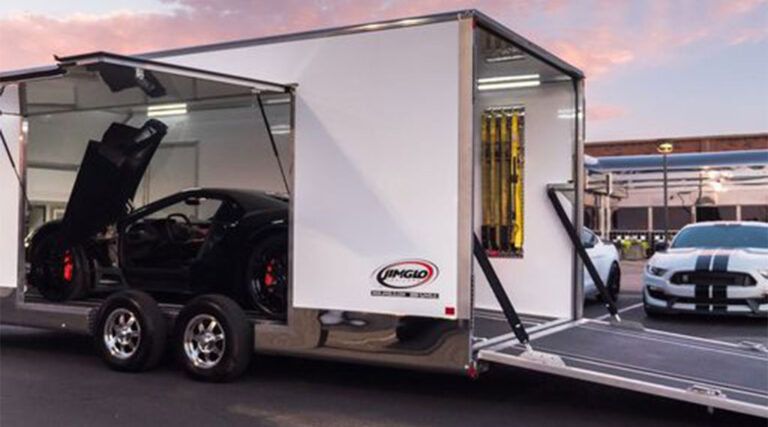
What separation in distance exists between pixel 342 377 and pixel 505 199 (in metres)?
2.42

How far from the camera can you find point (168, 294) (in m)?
7.99

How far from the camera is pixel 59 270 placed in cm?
834

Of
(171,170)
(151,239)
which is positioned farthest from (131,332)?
(171,170)

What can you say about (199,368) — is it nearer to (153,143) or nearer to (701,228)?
(153,143)

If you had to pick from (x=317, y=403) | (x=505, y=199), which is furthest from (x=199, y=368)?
(x=505, y=199)

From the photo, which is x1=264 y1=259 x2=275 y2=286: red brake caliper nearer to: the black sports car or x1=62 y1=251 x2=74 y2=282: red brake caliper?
the black sports car

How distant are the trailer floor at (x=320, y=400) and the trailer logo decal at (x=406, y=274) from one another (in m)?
0.89

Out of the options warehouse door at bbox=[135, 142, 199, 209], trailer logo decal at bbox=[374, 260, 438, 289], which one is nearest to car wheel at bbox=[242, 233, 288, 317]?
trailer logo decal at bbox=[374, 260, 438, 289]

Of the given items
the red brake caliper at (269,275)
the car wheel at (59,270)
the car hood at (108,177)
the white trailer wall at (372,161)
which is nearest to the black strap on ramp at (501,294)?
the white trailer wall at (372,161)

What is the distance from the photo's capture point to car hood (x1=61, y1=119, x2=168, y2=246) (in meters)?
7.88

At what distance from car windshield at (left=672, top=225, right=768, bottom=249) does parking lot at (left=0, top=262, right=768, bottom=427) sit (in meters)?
5.27

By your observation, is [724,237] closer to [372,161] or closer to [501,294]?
[501,294]

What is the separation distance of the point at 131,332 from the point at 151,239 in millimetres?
1632

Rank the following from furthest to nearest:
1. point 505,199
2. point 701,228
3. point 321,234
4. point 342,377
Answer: point 701,228, point 505,199, point 342,377, point 321,234
